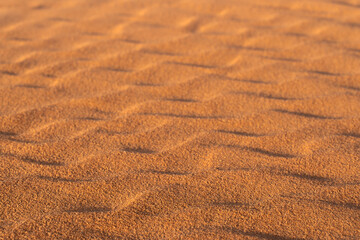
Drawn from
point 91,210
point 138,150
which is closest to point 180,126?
→ point 138,150

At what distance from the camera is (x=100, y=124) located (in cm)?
155

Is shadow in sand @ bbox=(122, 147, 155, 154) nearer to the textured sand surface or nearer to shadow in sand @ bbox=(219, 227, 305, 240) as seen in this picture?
the textured sand surface

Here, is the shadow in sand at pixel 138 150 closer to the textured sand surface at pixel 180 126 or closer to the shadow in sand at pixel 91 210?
the textured sand surface at pixel 180 126

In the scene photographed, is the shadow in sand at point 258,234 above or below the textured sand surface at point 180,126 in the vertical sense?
below

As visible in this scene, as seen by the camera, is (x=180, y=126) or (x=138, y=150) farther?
(x=180, y=126)

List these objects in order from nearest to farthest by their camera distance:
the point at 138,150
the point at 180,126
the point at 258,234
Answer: the point at 258,234 < the point at 138,150 < the point at 180,126

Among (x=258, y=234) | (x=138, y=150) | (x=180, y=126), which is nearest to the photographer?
(x=258, y=234)

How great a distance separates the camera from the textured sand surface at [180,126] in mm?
1134

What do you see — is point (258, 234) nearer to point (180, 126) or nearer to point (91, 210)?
point (91, 210)

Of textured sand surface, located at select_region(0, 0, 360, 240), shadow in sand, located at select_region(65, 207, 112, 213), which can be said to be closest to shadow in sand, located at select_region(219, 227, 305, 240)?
textured sand surface, located at select_region(0, 0, 360, 240)

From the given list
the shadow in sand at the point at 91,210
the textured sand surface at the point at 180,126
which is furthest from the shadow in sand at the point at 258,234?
the shadow in sand at the point at 91,210

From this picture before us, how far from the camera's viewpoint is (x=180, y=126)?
5.07 feet

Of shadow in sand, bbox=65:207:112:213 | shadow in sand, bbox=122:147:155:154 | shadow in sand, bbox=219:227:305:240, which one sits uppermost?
shadow in sand, bbox=122:147:155:154

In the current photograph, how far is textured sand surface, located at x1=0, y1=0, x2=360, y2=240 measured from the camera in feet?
3.72
